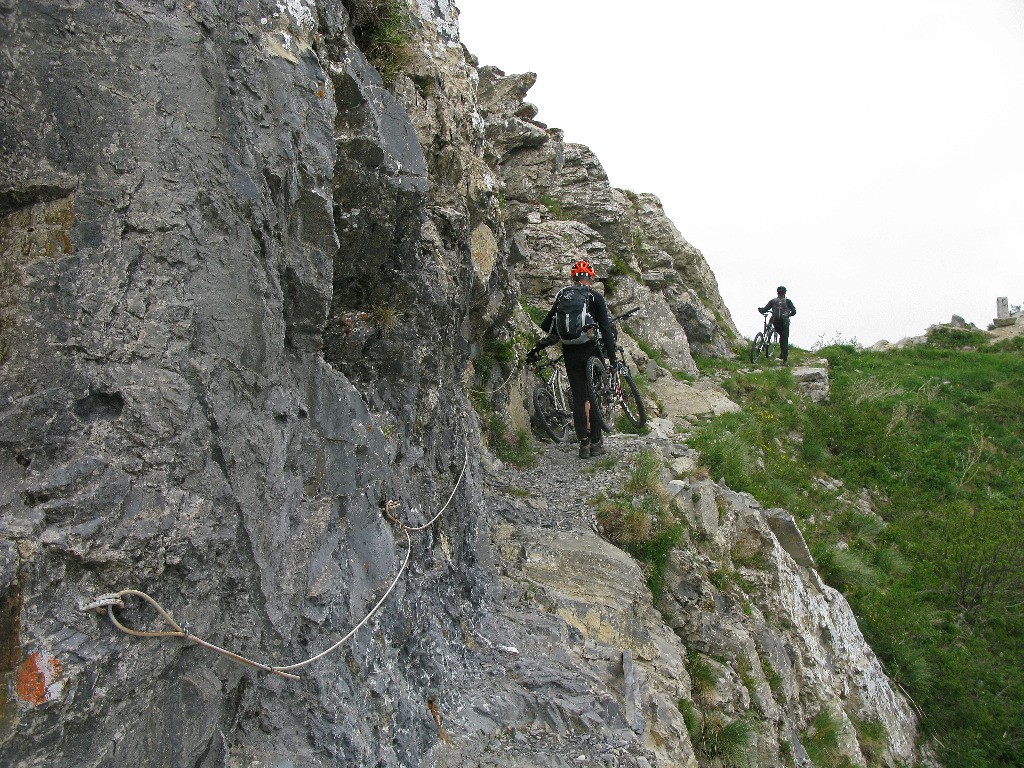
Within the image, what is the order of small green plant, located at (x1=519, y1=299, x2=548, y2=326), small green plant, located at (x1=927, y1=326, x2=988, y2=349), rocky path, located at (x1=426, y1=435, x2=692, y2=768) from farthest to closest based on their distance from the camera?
1. small green plant, located at (x1=927, y1=326, x2=988, y2=349)
2. small green plant, located at (x1=519, y1=299, x2=548, y2=326)
3. rocky path, located at (x1=426, y1=435, x2=692, y2=768)

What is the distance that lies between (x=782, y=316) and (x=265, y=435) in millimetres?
20352

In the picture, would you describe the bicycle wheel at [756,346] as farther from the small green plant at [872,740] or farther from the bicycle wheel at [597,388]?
the small green plant at [872,740]

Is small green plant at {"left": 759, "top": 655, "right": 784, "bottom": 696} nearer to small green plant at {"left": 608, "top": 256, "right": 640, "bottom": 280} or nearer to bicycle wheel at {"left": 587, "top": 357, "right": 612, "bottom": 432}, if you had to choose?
bicycle wheel at {"left": 587, "top": 357, "right": 612, "bottom": 432}

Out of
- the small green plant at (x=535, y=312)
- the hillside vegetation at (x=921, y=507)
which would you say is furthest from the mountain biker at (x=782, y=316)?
the small green plant at (x=535, y=312)

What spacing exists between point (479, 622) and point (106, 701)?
10.9ft

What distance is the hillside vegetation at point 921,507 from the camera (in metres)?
10.1

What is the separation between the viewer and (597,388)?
10.4 m

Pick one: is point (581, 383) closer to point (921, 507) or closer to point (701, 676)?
point (701, 676)

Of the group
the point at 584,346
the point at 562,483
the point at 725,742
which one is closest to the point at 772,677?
the point at 725,742

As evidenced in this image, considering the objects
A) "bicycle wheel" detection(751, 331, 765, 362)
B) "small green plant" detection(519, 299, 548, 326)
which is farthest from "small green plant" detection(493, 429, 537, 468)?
"bicycle wheel" detection(751, 331, 765, 362)

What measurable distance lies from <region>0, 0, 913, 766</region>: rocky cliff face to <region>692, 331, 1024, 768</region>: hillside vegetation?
4.87 meters

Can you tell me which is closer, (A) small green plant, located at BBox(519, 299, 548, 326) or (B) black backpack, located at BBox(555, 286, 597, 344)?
(B) black backpack, located at BBox(555, 286, 597, 344)

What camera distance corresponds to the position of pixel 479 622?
541cm

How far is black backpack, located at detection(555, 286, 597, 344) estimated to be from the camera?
964cm
